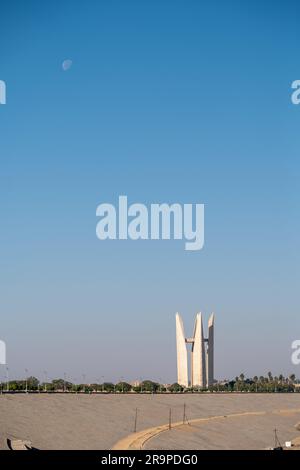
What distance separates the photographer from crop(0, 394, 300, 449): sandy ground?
72.2m

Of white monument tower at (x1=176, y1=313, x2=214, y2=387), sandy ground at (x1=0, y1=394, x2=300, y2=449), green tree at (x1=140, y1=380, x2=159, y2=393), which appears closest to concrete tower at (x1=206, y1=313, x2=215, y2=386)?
white monument tower at (x1=176, y1=313, x2=214, y2=387)

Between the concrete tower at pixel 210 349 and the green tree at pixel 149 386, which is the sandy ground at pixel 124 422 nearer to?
the green tree at pixel 149 386

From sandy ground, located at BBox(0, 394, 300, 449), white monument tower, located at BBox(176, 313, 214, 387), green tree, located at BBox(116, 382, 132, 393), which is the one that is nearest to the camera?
sandy ground, located at BBox(0, 394, 300, 449)

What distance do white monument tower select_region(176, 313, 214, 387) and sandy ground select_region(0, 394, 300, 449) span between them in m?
38.4

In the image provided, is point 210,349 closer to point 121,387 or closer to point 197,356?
point 197,356

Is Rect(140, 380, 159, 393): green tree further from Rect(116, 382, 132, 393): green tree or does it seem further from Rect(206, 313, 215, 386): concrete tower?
Rect(206, 313, 215, 386): concrete tower

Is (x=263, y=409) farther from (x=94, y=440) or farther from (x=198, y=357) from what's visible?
(x=94, y=440)

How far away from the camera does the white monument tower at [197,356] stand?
162 m

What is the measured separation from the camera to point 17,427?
7325 centimetres

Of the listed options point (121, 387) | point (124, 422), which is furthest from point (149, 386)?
point (124, 422)

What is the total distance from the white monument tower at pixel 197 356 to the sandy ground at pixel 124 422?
126 ft

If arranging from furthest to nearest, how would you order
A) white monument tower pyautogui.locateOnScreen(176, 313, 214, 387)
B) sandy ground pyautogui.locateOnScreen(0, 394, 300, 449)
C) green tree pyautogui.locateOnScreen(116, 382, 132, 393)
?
white monument tower pyautogui.locateOnScreen(176, 313, 214, 387) → green tree pyautogui.locateOnScreen(116, 382, 132, 393) → sandy ground pyautogui.locateOnScreen(0, 394, 300, 449)

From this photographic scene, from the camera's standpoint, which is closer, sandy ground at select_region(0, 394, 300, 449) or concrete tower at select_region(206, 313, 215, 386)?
sandy ground at select_region(0, 394, 300, 449)
